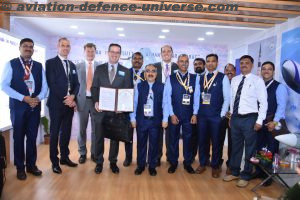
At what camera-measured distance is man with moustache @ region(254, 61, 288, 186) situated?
371 cm

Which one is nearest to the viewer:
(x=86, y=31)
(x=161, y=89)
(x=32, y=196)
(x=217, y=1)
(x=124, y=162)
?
(x=32, y=196)

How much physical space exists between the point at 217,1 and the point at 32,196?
10.8ft

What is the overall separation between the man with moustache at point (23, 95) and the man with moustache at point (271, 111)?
3.06 meters

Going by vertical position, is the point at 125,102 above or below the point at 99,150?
above

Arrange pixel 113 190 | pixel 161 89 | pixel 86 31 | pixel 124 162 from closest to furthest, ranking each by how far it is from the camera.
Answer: pixel 113 190 < pixel 161 89 < pixel 124 162 < pixel 86 31

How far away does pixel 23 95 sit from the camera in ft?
11.3

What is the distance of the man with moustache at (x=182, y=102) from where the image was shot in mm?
3934

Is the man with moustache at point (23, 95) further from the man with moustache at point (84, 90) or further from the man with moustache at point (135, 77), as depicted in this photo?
the man with moustache at point (135, 77)

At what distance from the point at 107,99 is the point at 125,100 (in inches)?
9.6

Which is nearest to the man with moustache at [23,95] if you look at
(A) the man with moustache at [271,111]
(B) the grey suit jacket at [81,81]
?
(B) the grey suit jacket at [81,81]

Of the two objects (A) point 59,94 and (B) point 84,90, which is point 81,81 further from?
(A) point 59,94

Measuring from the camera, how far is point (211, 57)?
3951mm

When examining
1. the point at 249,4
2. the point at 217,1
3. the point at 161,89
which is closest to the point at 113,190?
the point at 161,89

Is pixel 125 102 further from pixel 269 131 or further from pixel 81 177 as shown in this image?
pixel 269 131
